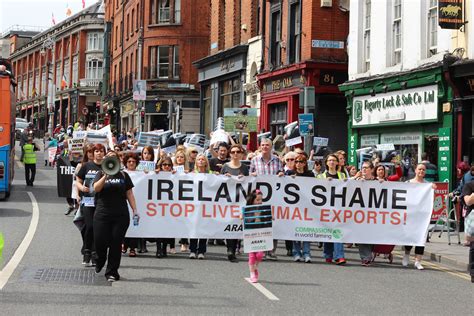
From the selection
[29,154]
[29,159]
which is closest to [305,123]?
[29,154]

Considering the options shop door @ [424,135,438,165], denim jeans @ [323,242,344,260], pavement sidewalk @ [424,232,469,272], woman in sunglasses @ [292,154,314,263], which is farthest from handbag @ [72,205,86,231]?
shop door @ [424,135,438,165]

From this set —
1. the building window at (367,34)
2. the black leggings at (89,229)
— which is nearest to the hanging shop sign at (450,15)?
the building window at (367,34)

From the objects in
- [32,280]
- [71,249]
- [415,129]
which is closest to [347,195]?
[71,249]

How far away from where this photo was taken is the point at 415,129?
23.9 metres

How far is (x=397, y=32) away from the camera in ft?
83.4

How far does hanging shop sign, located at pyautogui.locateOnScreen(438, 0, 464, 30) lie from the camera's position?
20.7m

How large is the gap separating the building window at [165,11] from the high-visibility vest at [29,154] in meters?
25.4

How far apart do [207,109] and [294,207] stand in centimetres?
2967

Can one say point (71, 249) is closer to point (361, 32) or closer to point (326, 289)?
point (326, 289)

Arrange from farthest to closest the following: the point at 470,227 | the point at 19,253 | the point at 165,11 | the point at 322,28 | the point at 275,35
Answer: the point at 165,11, the point at 275,35, the point at 322,28, the point at 19,253, the point at 470,227

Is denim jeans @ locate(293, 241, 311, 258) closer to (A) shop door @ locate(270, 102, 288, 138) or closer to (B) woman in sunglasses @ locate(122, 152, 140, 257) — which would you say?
(B) woman in sunglasses @ locate(122, 152, 140, 257)

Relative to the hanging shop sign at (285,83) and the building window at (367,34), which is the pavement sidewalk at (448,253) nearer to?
the building window at (367,34)

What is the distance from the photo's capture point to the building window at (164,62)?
5384 centimetres

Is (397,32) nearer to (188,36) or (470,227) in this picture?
(470,227)
